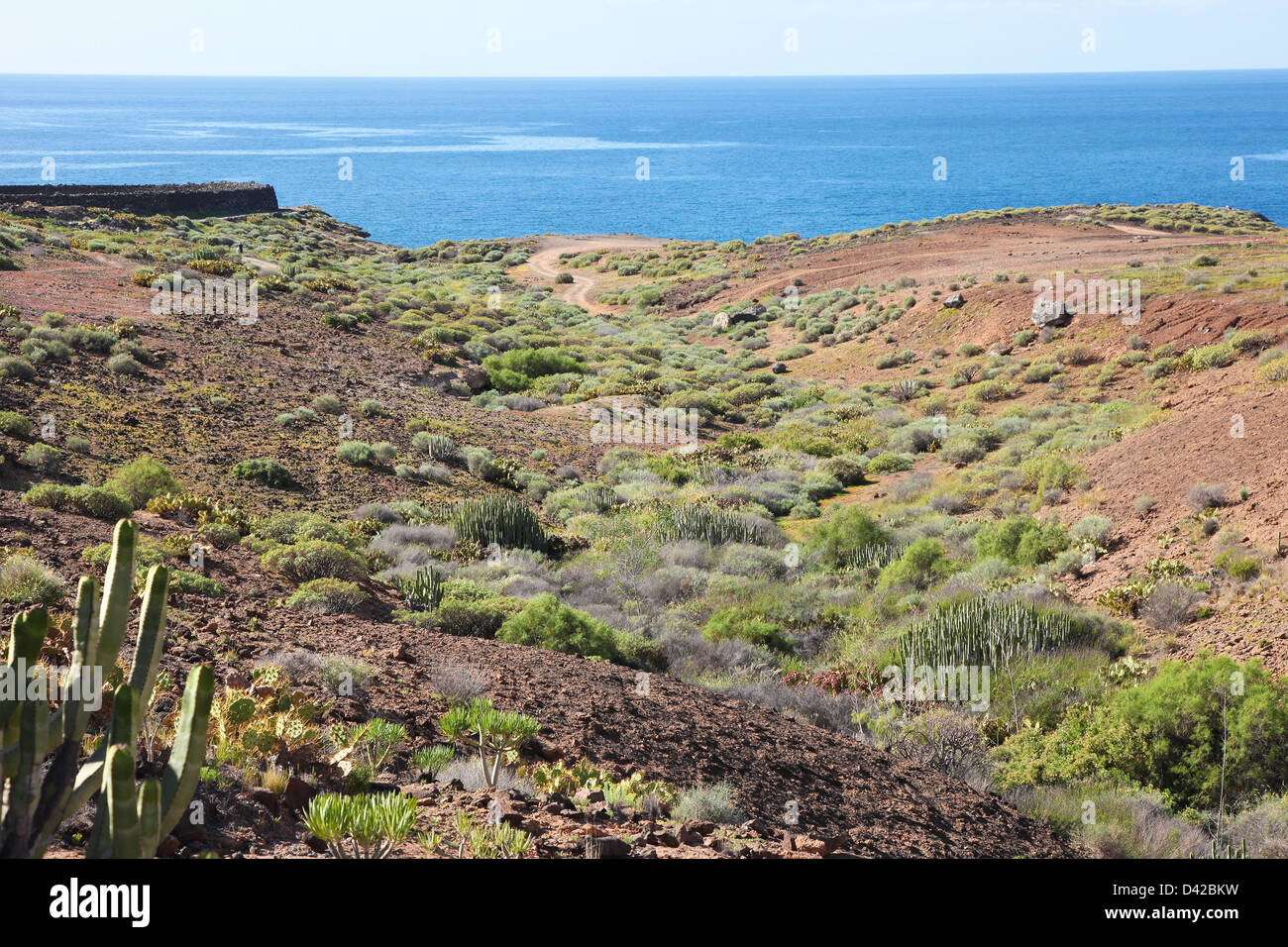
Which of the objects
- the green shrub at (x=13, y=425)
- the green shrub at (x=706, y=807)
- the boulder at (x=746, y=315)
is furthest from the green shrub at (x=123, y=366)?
the boulder at (x=746, y=315)

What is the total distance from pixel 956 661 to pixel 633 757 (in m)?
4.62

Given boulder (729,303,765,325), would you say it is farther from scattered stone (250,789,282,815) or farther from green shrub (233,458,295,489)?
scattered stone (250,789,282,815)

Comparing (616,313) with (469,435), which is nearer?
(469,435)

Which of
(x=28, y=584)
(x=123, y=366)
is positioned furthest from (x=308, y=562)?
(x=123, y=366)

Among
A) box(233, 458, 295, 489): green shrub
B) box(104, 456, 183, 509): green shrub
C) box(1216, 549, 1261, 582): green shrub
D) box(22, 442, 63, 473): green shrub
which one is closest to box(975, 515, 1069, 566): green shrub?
box(1216, 549, 1261, 582): green shrub

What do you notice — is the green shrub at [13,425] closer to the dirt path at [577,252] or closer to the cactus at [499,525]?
the cactus at [499,525]

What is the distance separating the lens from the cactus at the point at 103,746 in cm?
315

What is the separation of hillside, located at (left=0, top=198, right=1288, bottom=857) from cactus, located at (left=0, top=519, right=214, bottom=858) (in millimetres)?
736

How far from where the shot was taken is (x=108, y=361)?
59.5ft

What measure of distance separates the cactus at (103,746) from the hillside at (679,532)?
29.0 inches

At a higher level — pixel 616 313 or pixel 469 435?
pixel 616 313

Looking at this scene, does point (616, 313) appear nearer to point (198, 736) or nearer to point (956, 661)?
point (956, 661)
